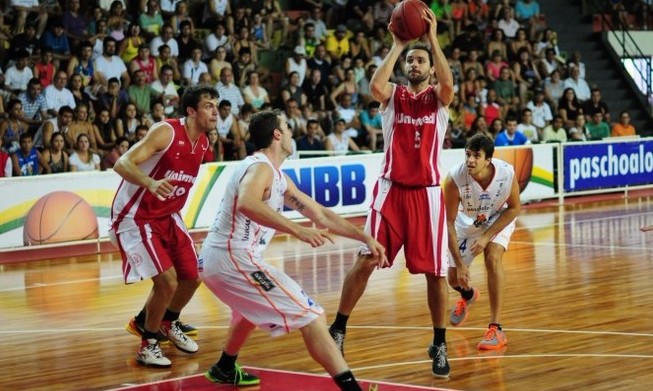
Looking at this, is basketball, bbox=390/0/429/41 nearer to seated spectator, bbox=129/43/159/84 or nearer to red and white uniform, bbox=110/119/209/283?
red and white uniform, bbox=110/119/209/283

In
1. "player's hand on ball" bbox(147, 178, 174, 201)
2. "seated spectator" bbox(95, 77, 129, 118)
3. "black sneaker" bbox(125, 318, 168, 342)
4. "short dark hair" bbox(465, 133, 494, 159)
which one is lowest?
"black sneaker" bbox(125, 318, 168, 342)

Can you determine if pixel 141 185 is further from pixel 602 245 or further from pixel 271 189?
pixel 602 245

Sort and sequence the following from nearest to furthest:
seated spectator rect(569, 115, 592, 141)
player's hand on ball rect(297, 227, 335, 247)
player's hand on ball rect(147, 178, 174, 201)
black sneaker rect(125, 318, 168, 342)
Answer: player's hand on ball rect(297, 227, 335, 247), player's hand on ball rect(147, 178, 174, 201), black sneaker rect(125, 318, 168, 342), seated spectator rect(569, 115, 592, 141)

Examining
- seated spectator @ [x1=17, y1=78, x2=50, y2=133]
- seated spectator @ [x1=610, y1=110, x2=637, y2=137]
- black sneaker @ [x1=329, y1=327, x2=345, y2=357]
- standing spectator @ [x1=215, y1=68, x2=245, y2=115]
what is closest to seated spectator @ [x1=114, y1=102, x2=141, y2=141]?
seated spectator @ [x1=17, y1=78, x2=50, y2=133]

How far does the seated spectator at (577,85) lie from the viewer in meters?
22.5

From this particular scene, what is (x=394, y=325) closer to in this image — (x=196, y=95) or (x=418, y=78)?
(x=418, y=78)

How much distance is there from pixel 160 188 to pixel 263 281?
1.37 m

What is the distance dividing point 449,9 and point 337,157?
6.90 metres

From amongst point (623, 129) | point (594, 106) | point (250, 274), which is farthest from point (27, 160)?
point (594, 106)

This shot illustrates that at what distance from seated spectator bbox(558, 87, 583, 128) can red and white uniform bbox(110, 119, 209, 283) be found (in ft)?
47.4

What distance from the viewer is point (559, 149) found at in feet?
61.3

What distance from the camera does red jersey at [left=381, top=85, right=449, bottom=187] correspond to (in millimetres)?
7406

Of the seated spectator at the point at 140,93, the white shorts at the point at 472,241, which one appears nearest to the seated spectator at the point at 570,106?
the seated spectator at the point at 140,93

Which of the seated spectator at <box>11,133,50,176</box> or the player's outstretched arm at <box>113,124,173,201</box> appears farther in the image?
the seated spectator at <box>11,133,50,176</box>
